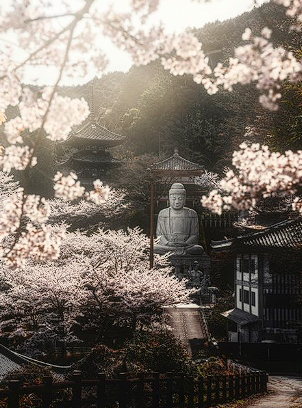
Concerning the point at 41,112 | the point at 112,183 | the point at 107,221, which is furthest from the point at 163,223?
the point at 41,112

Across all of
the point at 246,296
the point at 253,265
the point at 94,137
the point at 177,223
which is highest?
the point at 94,137

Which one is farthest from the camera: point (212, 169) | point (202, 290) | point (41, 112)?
point (212, 169)

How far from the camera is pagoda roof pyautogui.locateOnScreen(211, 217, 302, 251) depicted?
2069cm

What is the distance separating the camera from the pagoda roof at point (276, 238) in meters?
20.7

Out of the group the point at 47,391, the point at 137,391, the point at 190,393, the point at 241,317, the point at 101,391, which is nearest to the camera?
the point at 47,391

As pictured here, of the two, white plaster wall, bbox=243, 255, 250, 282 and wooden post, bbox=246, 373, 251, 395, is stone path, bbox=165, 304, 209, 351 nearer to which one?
white plaster wall, bbox=243, 255, 250, 282

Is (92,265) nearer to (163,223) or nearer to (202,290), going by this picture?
(202,290)

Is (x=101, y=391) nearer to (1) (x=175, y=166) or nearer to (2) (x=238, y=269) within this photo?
(2) (x=238, y=269)

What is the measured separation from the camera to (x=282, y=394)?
1336 cm

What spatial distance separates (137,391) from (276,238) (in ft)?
49.3

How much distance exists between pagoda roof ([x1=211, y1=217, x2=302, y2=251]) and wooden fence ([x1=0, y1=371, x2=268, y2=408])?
7.49 m

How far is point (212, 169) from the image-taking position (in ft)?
156

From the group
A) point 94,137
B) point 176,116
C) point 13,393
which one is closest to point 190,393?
point 13,393

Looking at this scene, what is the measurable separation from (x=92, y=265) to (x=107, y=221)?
18.8 meters
